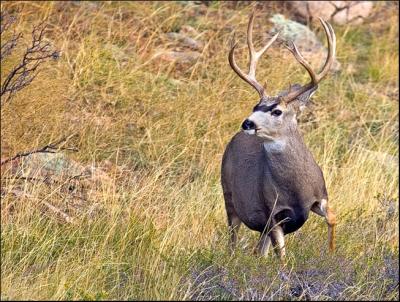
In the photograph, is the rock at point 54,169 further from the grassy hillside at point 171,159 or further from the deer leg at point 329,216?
the deer leg at point 329,216

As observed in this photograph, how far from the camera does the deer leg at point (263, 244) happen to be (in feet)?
23.5

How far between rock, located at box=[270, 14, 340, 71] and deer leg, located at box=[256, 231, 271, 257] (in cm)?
476

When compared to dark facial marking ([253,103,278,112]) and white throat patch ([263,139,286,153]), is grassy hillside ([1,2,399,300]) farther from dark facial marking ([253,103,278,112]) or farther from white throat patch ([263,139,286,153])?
dark facial marking ([253,103,278,112])

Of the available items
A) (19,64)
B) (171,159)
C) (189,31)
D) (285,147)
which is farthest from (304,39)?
(285,147)

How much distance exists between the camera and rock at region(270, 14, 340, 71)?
11.8 meters

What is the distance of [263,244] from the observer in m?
7.21

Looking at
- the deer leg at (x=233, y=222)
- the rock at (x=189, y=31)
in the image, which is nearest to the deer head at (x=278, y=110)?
the deer leg at (x=233, y=222)

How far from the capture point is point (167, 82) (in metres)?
10.6

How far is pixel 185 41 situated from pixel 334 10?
259 centimetres

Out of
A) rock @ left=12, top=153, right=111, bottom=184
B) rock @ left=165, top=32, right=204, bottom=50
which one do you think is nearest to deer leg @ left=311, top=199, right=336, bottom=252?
rock @ left=12, top=153, right=111, bottom=184

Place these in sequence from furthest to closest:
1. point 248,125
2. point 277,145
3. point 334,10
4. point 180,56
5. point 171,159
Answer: point 334,10, point 180,56, point 171,159, point 277,145, point 248,125

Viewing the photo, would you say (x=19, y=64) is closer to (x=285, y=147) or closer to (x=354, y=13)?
(x=285, y=147)

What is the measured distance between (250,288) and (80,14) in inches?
220

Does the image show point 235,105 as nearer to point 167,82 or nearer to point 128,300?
point 167,82
